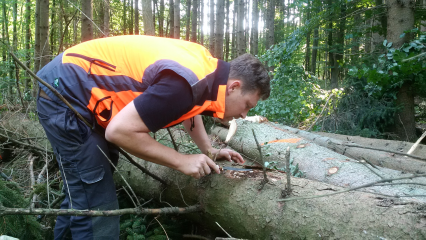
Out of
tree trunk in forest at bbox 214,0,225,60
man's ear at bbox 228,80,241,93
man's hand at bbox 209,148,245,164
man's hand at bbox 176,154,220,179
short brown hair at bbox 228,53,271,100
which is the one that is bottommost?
man's hand at bbox 209,148,245,164

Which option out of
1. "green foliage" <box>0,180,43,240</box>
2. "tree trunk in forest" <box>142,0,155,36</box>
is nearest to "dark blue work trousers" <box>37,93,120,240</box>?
"green foliage" <box>0,180,43,240</box>

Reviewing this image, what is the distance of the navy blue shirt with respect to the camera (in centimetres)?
126

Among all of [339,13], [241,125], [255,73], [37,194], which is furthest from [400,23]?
[37,194]

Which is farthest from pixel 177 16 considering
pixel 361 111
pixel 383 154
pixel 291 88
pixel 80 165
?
pixel 80 165

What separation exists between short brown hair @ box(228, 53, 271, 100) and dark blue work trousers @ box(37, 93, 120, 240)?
37.0 inches

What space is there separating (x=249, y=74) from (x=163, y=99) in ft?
1.99

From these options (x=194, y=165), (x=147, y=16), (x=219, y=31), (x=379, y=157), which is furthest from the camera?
(x=219, y=31)

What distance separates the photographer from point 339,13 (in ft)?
18.1

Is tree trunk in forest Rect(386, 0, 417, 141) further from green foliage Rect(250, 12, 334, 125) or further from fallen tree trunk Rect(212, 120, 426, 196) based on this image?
fallen tree trunk Rect(212, 120, 426, 196)

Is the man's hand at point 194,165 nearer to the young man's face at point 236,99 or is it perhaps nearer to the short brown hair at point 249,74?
the young man's face at point 236,99

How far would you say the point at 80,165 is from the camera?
1.53 m

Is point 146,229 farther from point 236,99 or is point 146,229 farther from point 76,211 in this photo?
point 236,99

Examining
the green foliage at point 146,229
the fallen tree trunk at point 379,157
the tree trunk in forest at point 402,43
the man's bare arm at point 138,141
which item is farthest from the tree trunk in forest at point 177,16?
the man's bare arm at point 138,141

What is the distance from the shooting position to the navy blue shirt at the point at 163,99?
49.5 inches
